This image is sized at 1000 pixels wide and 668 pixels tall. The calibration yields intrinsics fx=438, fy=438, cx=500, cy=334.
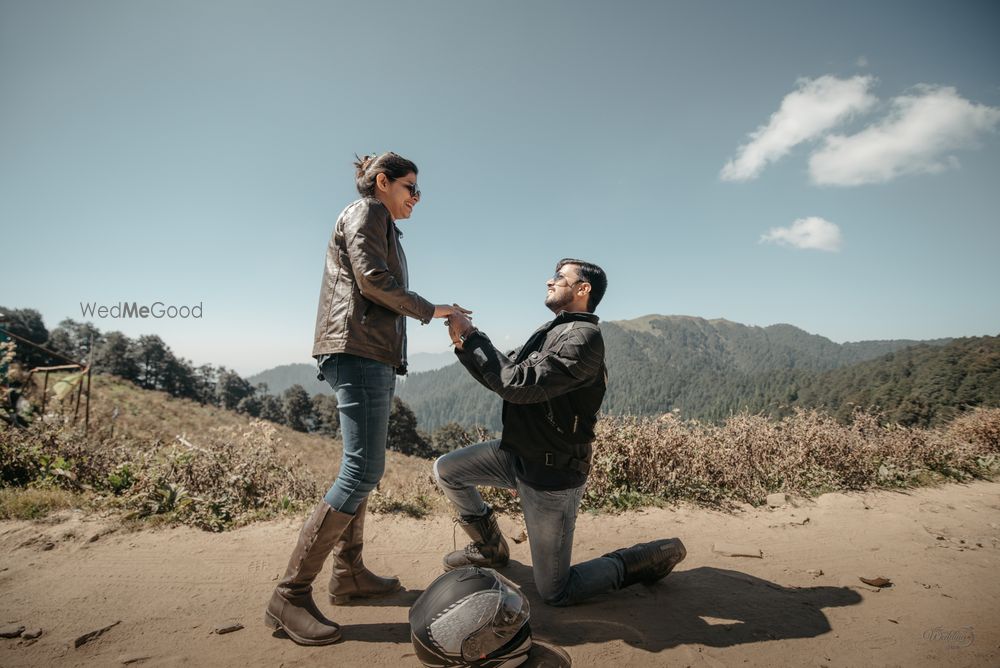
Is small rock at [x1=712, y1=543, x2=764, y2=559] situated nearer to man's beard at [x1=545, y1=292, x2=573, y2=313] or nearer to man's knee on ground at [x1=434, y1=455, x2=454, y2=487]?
man's knee on ground at [x1=434, y1=455, x2=454, y2=487]

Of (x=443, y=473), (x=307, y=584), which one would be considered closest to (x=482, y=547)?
(x=443, y=473)

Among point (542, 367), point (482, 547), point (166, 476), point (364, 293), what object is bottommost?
point (482, 547)

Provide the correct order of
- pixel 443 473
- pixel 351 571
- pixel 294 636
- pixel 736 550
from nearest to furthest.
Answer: pixel 294 636 → pixel 351 571 → pixel 443 473 → pixel 736 550

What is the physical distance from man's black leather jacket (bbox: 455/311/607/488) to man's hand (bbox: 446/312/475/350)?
54 mm

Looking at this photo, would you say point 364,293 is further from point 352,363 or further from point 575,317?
point 575,317

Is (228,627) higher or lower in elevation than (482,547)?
lower

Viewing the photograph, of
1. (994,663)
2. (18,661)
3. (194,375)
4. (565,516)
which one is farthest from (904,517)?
(194,375)

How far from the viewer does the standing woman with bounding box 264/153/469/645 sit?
261 cm

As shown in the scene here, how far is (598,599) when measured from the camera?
3162 millimetres

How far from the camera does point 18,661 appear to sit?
2398 millimetres

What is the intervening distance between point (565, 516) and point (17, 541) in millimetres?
4703

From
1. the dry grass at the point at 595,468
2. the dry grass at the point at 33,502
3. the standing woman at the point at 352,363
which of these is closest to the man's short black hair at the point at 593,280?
the standing woman at the point at 352,363

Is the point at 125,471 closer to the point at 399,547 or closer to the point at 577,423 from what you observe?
the point at 399,547

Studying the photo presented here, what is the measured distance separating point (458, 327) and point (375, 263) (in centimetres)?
67
